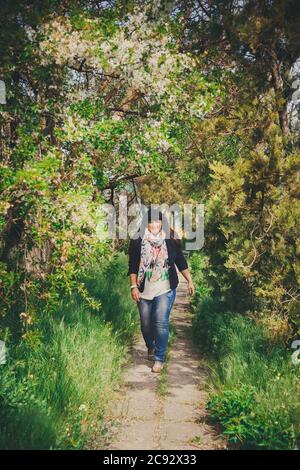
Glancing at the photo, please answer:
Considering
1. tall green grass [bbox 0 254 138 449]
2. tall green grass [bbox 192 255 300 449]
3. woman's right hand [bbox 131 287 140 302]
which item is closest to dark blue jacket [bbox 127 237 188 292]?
woman's right hand [bbox 131 287 140 302]

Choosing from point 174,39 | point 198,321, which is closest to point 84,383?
point 198,321

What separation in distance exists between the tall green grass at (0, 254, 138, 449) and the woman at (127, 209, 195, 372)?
0.55 m

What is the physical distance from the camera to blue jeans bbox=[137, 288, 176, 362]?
638cm

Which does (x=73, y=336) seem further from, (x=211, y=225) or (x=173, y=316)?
(x=173, y=316)

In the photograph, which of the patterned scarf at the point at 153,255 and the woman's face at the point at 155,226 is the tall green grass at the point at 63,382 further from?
the woman's face at the point at 155,226

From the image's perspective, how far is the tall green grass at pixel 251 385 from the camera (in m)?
4.18

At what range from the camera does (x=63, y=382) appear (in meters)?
4.75

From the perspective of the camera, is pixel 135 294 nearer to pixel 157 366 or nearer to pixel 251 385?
pixel 157 366

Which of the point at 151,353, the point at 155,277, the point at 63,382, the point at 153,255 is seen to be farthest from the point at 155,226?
the point at 63,382

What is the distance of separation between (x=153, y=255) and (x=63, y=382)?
235 centimetres

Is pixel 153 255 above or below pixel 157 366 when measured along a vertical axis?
above

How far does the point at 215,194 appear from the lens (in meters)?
6.84

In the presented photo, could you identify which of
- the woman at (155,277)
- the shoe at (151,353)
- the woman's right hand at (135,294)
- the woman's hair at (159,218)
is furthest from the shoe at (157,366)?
the woman's hair at (159,218)
